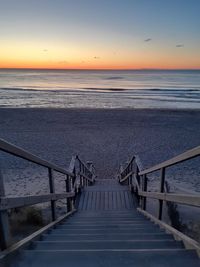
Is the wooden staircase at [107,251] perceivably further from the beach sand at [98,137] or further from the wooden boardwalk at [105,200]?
the beach sand at [98,137]

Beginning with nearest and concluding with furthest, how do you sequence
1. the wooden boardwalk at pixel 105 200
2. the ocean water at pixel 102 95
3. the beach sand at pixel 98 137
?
the wooden boardwalk at pixel 105 200
the beach sand at pixel 98 137
the ocean water at pixel 102 95

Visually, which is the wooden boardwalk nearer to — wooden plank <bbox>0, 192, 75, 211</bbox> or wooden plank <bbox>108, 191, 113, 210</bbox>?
wooden plank <bbox>108, 191, 113, 210</bbox>

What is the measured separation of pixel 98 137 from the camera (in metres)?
20.2

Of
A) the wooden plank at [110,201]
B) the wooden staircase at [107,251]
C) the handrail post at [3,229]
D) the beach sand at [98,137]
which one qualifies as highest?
the handrail post at [3,229]

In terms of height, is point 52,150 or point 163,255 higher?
point 163,255

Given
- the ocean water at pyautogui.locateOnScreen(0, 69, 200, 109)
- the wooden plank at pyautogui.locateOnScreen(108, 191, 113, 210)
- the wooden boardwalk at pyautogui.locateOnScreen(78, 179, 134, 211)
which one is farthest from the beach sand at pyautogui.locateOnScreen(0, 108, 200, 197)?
the ocean water at pyautogui.locateOnScreen(0, 69, 200, 109)

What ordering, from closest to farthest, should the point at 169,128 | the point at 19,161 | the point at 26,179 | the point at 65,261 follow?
the point at 65,261, the point at 26,179, the point at 19,161, the point at 169,128

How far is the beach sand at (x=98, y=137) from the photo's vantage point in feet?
43.6

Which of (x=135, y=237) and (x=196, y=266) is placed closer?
(x=196, y=266)

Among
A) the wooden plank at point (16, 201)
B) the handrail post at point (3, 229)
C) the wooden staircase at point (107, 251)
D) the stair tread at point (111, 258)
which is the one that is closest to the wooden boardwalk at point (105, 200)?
the wooden staircase at point (107, 251)

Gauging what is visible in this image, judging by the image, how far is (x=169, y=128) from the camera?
23.1 m

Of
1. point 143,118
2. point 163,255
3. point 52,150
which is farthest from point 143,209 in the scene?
point 143,118

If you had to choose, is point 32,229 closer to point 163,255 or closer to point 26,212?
point 26,212

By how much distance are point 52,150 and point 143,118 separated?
1199 cm
